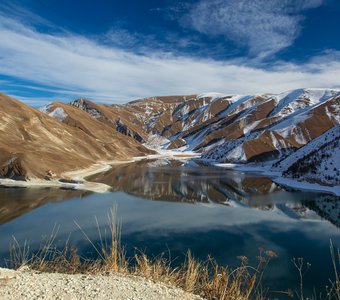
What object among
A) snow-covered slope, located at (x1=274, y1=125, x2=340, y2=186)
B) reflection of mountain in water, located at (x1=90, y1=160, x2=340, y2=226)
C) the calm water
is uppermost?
snow-covered slope, located at (x1=274, y1=125, x2=340, y2=186)

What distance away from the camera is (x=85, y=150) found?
9625 cm

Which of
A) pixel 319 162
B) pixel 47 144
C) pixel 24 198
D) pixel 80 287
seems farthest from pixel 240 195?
pixel 47 144

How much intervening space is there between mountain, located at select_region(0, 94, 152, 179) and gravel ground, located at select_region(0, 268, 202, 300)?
48.1m

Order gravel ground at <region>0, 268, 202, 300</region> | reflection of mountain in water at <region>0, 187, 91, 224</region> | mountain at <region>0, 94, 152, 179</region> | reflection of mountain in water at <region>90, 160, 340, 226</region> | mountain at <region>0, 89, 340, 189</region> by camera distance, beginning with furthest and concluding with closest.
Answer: mountain at <region>0, 89, 340, 189</region> → mountain at <region>0, 94, 152, 179</region> → reflection of mountain in water at <region>90, 160, 340, 226</region> → reflection of mountain in water at <region>0, 187, 91, 224</region> → gravel ground at <region>0, 268, 202, 300</region>

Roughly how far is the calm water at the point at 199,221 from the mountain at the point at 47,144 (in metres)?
8.55

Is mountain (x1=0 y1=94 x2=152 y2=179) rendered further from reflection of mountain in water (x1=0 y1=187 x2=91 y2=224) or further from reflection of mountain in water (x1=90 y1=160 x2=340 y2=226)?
reflection of mountain in water (x1=90 y1=160 x2=340 y2=226)

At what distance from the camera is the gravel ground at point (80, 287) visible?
618cm

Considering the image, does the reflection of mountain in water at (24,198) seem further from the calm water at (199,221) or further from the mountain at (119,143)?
the mountain at (119,143)

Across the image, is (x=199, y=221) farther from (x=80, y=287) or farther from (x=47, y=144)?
(x=47, y=144)

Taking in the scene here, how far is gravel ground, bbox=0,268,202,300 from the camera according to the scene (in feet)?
20.3

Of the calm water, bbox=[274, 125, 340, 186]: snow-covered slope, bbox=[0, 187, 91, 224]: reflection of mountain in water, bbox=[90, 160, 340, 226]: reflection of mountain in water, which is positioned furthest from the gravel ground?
bbox=[274, 125, 340, 186]: snow-covered slope

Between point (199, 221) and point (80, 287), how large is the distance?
24.7m

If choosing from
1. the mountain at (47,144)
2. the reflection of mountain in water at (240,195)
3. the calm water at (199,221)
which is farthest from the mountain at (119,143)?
→ the calm water at (199,221)

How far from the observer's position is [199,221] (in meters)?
30.6
